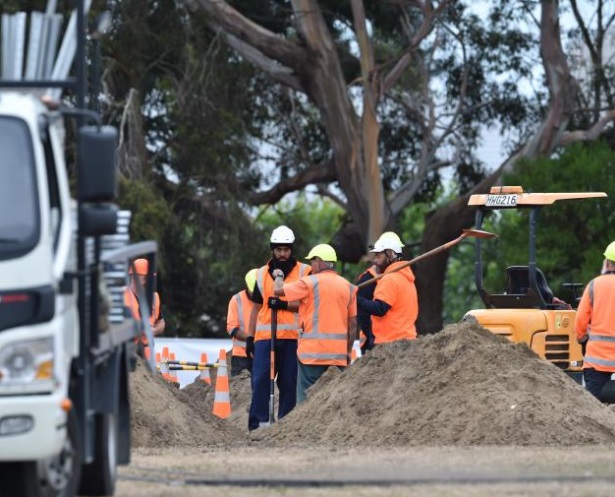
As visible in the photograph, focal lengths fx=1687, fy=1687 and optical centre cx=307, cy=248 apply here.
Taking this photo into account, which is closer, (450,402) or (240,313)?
(450,402)

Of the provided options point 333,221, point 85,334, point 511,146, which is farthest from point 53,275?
point 333,221

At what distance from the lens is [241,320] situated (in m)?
19.2

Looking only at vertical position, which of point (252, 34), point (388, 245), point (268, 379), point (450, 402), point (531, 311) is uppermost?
point (252, 34)

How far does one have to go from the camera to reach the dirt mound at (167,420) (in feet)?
49.8

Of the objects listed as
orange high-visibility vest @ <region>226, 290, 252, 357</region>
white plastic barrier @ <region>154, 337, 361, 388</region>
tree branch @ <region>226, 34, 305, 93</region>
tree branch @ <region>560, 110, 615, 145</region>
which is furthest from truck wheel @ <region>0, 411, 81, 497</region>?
tree branch @ <region>560, 110, 615, 145</region>

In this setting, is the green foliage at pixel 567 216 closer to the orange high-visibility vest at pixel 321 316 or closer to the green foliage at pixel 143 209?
the green foliage at pixel 143 209

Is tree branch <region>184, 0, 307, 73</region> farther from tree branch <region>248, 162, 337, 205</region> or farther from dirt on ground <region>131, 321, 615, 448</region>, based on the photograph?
dirt on ground <region>131, 321, 615, 448</region>

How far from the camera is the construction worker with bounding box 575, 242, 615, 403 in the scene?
1689 cm

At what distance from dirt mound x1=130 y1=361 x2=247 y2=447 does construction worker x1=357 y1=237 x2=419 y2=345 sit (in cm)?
212

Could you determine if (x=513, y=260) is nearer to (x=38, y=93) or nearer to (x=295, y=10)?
(x=295, y=10)

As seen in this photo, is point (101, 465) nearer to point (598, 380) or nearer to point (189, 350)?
point (598, 380)

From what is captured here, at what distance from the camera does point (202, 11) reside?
32062 mm

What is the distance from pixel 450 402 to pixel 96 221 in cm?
699

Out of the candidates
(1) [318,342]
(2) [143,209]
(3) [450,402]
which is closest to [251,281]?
(1) [318,342]
